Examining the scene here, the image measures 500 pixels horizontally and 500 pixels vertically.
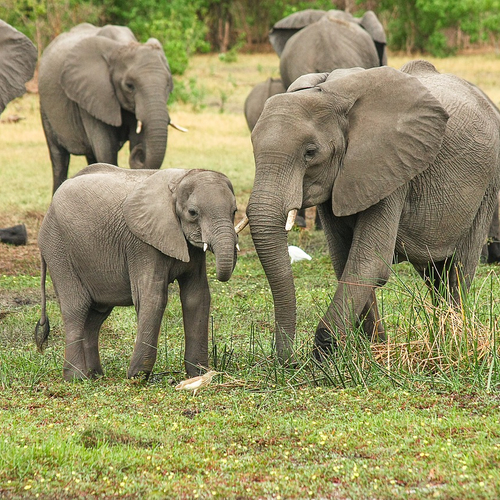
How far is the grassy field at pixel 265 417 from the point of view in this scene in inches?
176

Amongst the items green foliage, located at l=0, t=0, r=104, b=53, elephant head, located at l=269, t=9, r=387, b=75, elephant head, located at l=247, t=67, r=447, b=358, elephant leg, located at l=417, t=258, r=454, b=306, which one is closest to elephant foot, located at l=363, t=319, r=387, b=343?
elephant leg, located at l=417, t=258, r=454, b=306

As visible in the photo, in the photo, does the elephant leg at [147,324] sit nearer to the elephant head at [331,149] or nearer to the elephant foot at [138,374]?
the elephant foot at [138,374]

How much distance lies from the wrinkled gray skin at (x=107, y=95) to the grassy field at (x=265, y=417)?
3349 mm

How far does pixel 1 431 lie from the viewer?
17.2ft

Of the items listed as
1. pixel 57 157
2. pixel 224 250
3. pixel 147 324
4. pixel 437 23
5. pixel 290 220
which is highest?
pixel 290 220

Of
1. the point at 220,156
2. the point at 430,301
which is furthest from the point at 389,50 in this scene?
the point at 430,301

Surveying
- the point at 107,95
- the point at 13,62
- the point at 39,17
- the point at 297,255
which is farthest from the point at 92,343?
the point at 39,17

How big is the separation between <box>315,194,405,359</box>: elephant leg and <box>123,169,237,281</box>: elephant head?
2.49ft

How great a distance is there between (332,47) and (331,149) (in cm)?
735

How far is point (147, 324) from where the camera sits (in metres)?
6.40

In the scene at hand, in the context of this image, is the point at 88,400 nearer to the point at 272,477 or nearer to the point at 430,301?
the point at 272,477

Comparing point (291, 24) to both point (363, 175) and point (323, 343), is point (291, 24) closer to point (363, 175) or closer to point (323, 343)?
point (363, 175)

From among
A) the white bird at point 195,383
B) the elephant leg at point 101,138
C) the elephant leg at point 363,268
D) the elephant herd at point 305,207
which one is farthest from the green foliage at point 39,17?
the white bird at point 195,383

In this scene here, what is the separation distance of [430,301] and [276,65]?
26.2 meters
